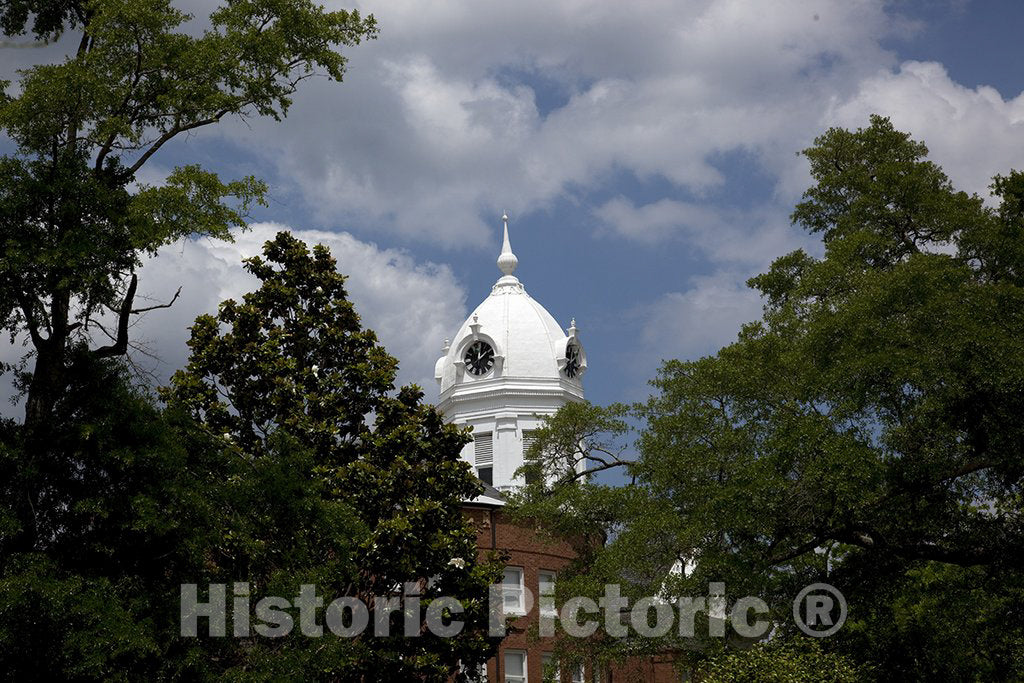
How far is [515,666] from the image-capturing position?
44.5m

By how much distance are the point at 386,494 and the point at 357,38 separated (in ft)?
36.8

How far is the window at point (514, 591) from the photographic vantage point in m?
44.5

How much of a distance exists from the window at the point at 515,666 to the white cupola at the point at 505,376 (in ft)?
44.1

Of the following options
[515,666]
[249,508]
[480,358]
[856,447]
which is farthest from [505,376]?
[249,508]

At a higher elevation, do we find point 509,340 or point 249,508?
point 509,340

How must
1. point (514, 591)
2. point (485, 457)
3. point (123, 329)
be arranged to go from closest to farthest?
point (123, 329)
point (514, 591)
point (485, 457)

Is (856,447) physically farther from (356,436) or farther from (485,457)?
(485,457)

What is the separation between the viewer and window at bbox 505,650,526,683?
145 ft

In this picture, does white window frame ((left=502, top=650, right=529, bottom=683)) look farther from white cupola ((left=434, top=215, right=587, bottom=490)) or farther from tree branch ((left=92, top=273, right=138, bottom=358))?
tree branch ((left=92, top=273, right=138, bottom=358))

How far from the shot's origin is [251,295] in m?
33.5

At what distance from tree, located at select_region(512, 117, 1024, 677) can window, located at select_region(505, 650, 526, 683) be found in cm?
1208

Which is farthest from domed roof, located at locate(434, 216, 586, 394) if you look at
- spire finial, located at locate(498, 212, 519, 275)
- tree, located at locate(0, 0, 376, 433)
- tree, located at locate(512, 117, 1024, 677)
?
tree, located at locate(0, 0, 376, 433)

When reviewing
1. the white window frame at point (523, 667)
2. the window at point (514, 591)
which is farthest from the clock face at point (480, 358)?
the white window frame at point (523, 667)

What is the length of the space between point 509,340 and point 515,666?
19.8m
